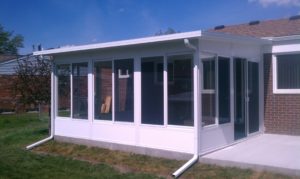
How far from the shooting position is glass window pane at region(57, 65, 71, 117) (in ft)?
39.6

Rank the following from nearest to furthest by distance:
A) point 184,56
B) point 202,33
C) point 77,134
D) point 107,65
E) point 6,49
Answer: point 202,33, point 184,56, point 107,65, point 77,134, point 6,49

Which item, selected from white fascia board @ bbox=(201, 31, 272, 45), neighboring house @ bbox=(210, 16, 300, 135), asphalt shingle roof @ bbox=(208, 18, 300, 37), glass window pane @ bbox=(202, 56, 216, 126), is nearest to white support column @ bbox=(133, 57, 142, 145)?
glass window pane @ bbox=(202, 56, 216, 126)

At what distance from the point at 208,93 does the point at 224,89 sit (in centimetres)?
69

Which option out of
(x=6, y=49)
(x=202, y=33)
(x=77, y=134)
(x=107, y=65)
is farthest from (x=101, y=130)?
(x=6, y=49)

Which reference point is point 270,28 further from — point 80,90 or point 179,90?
point 80,90

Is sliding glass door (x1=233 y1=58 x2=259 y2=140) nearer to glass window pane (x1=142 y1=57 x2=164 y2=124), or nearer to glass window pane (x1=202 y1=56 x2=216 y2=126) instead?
glass window pane (x1=202 y1=56 x2=216 y2=126)

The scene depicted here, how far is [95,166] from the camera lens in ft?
29.8

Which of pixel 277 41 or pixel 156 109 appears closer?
pixel 156 109

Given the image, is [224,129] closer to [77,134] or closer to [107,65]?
[107,65]

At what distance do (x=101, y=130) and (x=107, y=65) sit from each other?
1.82 m

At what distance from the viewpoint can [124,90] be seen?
1038 cm

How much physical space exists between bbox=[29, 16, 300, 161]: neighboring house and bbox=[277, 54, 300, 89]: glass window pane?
0.03 m

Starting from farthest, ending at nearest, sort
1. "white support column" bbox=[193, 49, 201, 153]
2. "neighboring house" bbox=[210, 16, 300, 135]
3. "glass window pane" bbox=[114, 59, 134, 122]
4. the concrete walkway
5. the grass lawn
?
1. "neighboring house" bbox=[210, 16, 300, 135]
2. "glass window pane" bbox=[114, 59, 134, 122]
3. "white support column" bbox=[193, 49, 201, 153]
4. the grass lawn
5. the concrete walkway

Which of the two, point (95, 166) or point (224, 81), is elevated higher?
point (224, 81)
